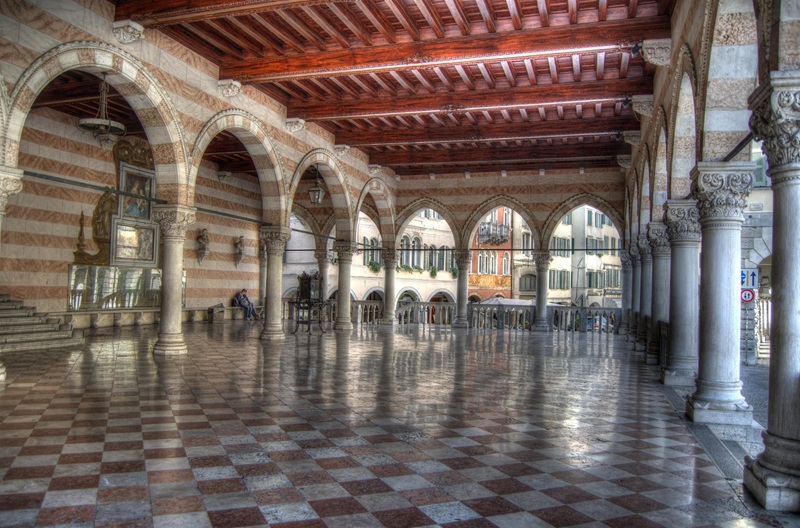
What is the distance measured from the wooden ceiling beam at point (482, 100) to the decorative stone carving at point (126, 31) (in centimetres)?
507

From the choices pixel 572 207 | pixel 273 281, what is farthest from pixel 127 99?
pixel 572 207

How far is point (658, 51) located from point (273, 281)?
31.0 feet

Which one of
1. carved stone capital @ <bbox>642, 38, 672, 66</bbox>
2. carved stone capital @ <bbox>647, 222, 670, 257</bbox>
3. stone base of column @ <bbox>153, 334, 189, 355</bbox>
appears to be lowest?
stone base of column @ <bbox>153, 334, 189, 355</bbox>

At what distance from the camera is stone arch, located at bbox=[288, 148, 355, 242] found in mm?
A: 16219

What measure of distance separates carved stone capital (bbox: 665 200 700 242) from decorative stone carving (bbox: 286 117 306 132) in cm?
878

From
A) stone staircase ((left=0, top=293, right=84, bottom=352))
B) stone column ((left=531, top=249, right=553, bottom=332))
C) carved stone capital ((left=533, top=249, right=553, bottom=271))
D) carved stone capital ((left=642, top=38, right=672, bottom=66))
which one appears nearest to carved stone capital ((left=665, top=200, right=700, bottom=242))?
carved stone capital ((left=642, top=38, right=672, bottom=66))

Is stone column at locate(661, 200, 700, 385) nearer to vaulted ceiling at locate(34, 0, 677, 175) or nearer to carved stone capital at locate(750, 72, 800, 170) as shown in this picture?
vaulted ceiling at locate(34, 0, 677, 175)


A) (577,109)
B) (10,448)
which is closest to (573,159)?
(577,109)

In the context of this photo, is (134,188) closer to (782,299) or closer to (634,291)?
(634,291)

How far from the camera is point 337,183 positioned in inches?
715

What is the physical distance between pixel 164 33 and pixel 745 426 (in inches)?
405

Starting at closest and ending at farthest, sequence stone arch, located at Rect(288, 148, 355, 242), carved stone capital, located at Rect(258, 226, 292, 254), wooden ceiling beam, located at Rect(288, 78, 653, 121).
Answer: wooden ceiling beam, located at Rect(288, 78, 653, 121) → carved stone capital, located at Rect(258, 226, 292, 254) → stone arch, located at Rect(288, 148, 355, 242)

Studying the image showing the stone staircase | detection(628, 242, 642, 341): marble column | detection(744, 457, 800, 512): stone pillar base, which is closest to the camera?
detection(744, 457, 800, 512): stone pillar base

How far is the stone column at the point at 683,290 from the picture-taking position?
9.14 m
